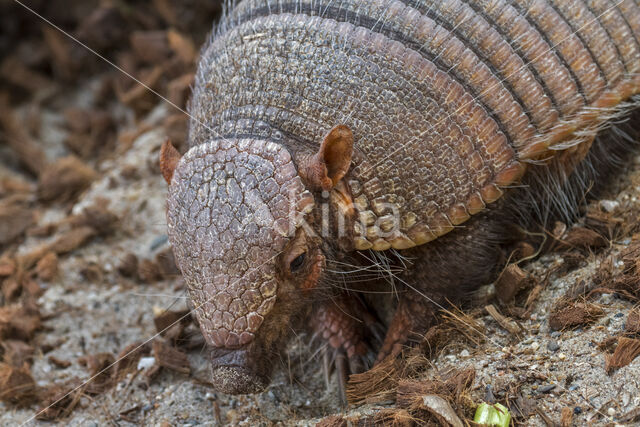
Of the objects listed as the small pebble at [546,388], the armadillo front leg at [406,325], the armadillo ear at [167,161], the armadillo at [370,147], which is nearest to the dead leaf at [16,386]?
the armadillo at [370,147]

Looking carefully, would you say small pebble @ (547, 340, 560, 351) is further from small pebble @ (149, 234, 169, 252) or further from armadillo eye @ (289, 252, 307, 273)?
small pebble @ (149, 234, 169, 252)

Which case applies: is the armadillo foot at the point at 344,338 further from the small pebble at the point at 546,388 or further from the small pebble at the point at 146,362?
the small pebble at the point at 546,388

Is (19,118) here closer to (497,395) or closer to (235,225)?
(235,225)

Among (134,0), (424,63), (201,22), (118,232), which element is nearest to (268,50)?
(424,63)

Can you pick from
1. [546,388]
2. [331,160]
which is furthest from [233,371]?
[546,388]

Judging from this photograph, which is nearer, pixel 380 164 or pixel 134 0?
pixel 380 164

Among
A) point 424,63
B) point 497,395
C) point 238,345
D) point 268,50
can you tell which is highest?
point 268,50
